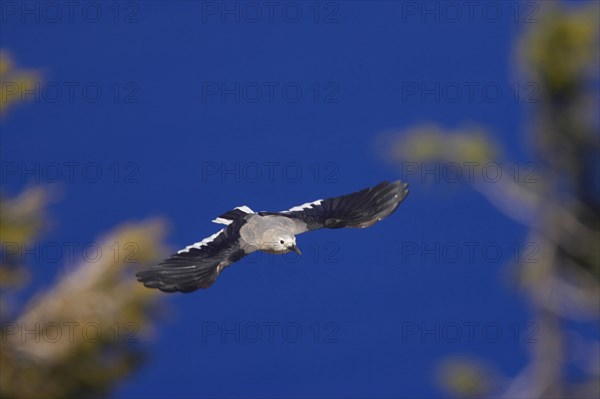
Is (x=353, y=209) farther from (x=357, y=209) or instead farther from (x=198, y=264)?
(x=198, y=264)

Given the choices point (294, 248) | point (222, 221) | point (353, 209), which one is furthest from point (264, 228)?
point (353, 209)

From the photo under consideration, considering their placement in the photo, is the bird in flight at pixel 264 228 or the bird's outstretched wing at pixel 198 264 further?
the bird in flight at pixel 264 228

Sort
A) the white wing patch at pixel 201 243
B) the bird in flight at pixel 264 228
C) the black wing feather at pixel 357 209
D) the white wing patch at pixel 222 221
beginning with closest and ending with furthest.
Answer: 1. the bird in flight at pixel 264 228
2. the white wing patch at pixel 201 243
3. the black wing feather at pixel 357 209
4. the white wing patch at pixel 222 221

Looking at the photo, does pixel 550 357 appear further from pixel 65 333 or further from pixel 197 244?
pixel 65 333

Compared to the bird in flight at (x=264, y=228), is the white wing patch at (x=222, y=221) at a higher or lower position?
higher

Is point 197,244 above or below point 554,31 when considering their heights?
below

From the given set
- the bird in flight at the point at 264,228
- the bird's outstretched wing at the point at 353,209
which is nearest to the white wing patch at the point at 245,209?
the bird in flight at the point at 264,228

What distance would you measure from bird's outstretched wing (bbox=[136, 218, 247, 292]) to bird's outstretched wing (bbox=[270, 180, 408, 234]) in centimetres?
59

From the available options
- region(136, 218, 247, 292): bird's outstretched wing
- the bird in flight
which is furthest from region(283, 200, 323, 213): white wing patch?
region(136, 218, 247, 292): bird's outstretched wing

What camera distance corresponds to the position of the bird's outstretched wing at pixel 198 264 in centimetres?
1205

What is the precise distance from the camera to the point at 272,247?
13.0m

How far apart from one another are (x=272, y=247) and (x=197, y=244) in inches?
25.1

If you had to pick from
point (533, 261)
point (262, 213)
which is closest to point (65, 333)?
point (262, 213)

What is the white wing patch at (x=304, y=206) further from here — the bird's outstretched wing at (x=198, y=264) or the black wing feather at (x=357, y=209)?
the bird's outstretched wing at (x=198, y=264)
